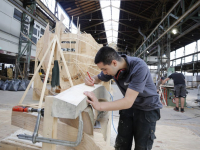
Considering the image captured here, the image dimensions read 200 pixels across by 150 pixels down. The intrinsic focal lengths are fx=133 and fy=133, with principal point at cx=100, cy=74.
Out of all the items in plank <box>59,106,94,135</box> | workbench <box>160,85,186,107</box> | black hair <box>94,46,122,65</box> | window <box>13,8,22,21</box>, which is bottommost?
workbench <box>160,85,186,107</box>

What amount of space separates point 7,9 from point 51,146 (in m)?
10.6

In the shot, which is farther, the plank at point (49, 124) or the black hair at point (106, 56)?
the black hair at point (106, 56)

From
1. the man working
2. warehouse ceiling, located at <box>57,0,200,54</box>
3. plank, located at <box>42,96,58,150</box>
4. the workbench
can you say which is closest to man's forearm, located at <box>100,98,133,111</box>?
the man working

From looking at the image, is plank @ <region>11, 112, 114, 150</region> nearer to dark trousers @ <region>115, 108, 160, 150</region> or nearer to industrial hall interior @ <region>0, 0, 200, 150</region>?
industrial hall interior @ <region>0, 0, 200, 150</region>

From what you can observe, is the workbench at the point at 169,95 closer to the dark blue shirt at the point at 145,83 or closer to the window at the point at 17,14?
the dark blue shirt at the point at 145,83

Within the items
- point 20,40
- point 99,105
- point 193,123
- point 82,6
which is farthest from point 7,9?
point 193,123

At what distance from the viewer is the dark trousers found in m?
1.36

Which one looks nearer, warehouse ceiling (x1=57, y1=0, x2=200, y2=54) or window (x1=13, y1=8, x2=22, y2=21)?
window (x1=13, y1=8, x2=22, y2=21)

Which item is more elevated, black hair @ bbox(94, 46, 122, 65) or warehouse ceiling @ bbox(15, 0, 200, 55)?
warehouse ceiling @ bbox(15, 0, 200, 55)

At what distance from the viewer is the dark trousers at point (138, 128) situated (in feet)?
4.48

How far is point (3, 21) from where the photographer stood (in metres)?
8.30

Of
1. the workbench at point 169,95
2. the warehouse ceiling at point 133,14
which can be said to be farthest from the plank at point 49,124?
the warehouse ceiling at point 133,14

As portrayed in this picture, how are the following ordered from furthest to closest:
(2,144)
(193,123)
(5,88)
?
1. (5,88)
2. (193,123)
3. (2,144)

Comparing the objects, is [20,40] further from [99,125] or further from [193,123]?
[193,123]
